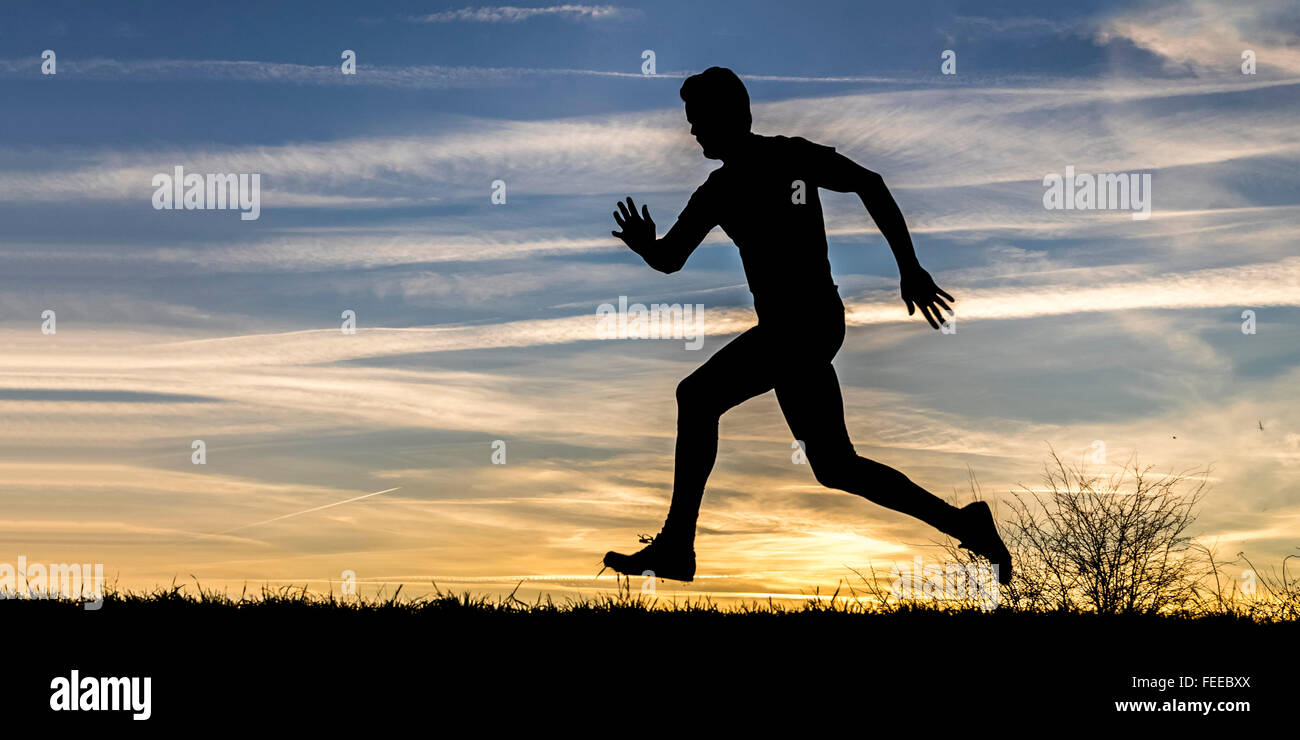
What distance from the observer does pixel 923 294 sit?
20.6 feet

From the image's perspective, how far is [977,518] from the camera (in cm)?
707

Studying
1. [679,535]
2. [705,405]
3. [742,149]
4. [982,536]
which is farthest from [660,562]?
[742,149]

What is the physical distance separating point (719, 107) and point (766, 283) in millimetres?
1016

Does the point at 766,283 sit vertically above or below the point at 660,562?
above

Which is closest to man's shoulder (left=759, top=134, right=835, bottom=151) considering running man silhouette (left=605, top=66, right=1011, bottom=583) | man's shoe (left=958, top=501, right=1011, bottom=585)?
running man silhouette (left=605, top=66, right=1011, bottom=583)

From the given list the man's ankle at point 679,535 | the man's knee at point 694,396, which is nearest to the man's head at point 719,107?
the man's knee at point 694,396

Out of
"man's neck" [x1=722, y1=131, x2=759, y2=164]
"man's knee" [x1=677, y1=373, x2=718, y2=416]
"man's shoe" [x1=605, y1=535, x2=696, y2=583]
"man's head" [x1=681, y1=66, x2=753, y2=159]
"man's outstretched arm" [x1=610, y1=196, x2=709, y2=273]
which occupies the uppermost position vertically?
"man's head" [x1=681, y1=66, x2=753, y2=159]

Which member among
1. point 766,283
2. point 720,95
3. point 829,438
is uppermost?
point 720,95

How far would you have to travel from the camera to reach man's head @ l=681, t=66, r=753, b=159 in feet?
21.0

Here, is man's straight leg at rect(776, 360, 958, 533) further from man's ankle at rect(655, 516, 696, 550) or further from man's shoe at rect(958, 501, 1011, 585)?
man's ankle at rect(655, 516, 696, 550)

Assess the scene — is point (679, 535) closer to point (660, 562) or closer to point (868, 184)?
point (660, 562)
